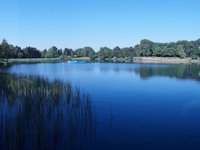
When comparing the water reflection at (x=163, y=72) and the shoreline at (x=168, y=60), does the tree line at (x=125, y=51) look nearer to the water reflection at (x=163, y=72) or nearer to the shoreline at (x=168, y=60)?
the shoreline at (x=168, y=60)

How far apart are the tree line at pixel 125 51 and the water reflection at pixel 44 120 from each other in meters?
61.8

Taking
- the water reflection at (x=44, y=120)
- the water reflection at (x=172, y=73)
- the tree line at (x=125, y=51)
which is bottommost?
the water reflection at (x=172, y=73)

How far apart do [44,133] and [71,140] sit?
1.32m

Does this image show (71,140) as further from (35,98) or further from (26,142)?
(35,98)

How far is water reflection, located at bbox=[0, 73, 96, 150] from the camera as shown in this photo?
28.7 ft

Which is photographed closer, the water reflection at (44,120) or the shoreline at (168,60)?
the water reflection at (44,120)

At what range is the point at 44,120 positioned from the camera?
10.1m

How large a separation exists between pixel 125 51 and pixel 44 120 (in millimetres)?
114236

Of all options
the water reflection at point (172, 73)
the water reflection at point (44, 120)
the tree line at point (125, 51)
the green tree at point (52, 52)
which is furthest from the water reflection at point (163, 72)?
the green tree at point (52, 52)

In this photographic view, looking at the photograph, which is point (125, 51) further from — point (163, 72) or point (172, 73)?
point (172, 73)

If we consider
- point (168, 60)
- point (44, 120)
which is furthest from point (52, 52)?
point (44, 120)

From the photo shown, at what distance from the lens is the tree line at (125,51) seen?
104m

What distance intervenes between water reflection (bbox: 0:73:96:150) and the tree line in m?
61.8

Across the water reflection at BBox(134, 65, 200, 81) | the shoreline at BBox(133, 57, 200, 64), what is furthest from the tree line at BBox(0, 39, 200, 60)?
the water reflection at BBox(134, 65, 200, 81)
